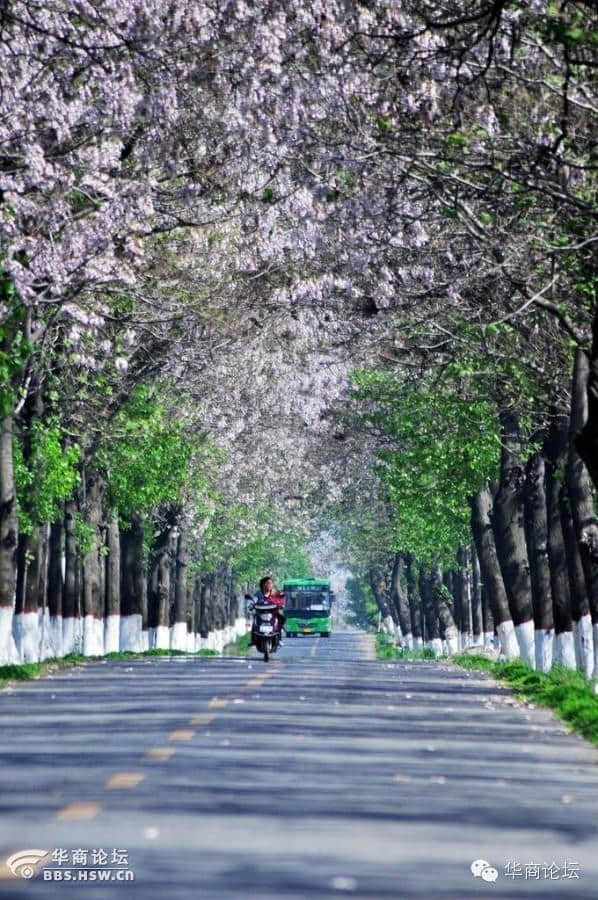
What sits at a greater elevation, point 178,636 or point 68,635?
point 178,636

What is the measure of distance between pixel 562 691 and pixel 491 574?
23772 millimetres

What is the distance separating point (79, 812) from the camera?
40.7 feet

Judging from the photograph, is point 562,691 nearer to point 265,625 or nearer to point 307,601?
point 265,625

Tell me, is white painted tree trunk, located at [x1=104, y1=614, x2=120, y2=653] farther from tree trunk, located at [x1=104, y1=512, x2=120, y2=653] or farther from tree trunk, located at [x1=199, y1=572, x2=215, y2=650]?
tree trunk, located at [x1=199, y1=572, x2=215, y2=650]

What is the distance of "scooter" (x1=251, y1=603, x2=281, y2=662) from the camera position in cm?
4553

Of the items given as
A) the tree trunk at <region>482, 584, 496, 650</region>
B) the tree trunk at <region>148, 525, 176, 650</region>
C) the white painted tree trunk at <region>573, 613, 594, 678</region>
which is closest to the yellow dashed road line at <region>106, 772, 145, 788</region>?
the white painted tree trunk at <region>573, 613, 594, 678</region>

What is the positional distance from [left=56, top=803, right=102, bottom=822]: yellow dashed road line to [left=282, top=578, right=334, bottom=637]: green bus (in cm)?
10740

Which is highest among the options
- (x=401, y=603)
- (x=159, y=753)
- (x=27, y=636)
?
(x=401, y=603)

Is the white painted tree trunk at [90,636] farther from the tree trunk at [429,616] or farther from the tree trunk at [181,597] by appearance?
the tree trunk at [429,616]

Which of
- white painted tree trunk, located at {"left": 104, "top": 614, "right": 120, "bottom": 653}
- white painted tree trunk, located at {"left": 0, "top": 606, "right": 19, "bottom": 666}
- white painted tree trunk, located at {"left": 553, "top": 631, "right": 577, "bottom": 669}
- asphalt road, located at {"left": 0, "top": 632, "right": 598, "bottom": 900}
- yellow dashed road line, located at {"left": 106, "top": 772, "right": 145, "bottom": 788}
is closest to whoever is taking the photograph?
asphalt road, located at {"left": 0, "top": 632, "right": 598, "bottom": 900}

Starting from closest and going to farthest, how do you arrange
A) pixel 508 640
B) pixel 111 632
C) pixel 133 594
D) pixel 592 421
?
1. pixel 592 421
2. pixel 508 640
3. pixel 111 632
4. pixel 133 594

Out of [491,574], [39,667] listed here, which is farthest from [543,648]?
[491,574]

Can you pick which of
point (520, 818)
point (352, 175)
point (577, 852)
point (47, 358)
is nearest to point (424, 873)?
point (577, 852)

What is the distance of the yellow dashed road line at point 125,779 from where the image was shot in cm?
1419
